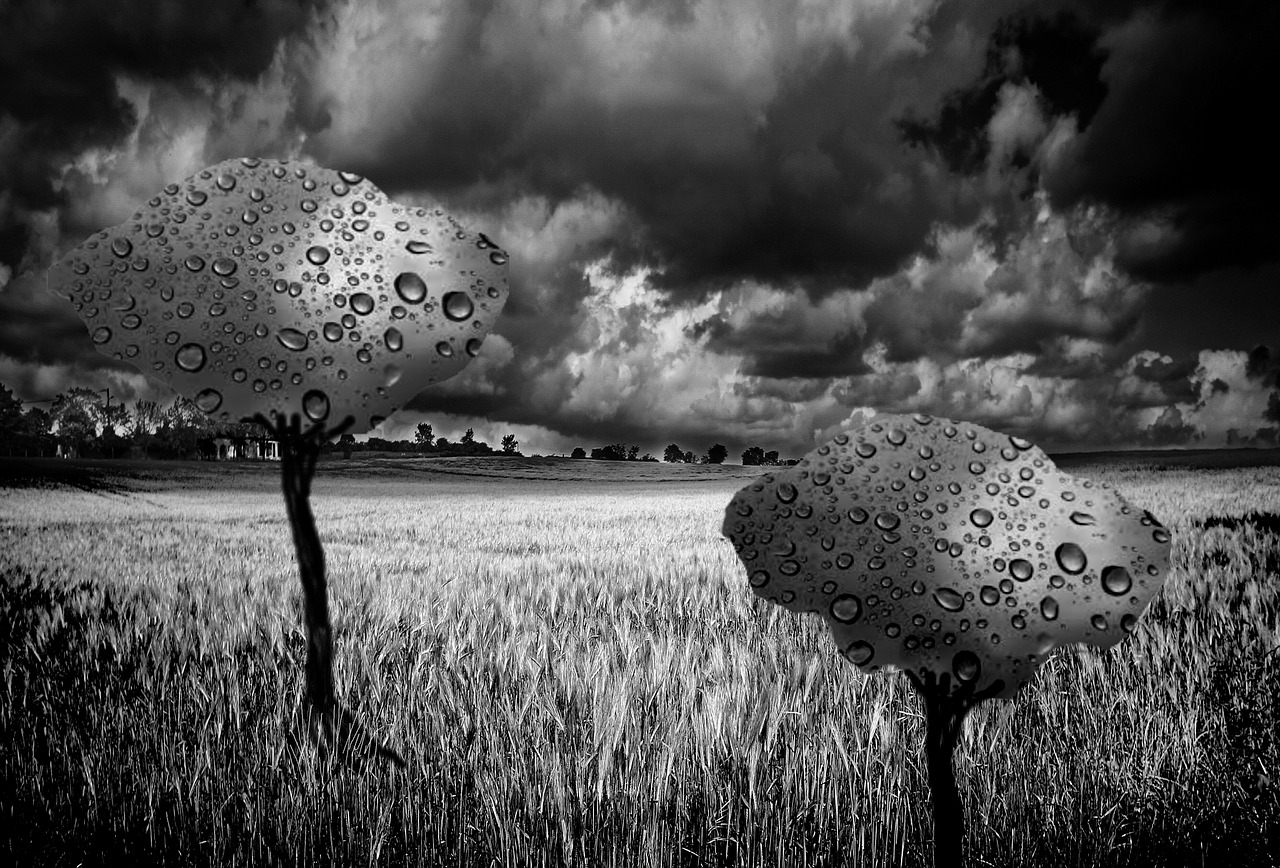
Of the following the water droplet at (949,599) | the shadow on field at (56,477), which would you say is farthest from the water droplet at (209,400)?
the shadow on field at (56,477)

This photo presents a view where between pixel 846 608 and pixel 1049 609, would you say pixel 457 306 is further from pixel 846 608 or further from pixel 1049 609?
pixel 1049 609

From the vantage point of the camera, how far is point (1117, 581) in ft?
2.80

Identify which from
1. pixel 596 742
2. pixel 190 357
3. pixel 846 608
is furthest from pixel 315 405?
pixel 596 742

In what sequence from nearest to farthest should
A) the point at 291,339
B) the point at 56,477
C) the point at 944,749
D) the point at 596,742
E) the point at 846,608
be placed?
1. the point at 944,749
2. the point at 846,608
3. the point at 291,339
4. the point at 596,742
5. the point at 56,477

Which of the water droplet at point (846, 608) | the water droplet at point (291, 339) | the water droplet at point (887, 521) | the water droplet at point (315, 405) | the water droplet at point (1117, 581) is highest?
the water droplet at point (291, 339)

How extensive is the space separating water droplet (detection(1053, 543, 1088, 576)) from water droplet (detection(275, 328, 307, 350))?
97 cm

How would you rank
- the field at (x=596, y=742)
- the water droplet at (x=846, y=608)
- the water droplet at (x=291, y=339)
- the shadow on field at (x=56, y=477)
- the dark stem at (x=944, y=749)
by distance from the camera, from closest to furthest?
1. the dark stem at (x=944, y=749)
2. the water droplet at (x=846, y=608)
3. the water droplet at (x=291, y=339)
4. the field at (x=596, y=742)
5. the shadow on field at (x=56, y=477)

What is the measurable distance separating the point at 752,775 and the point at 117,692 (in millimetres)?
2295

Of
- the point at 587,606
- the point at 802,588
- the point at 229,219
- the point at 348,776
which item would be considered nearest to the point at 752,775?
the point at 348,776

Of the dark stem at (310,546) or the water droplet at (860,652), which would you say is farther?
the dark stem at (310,546)

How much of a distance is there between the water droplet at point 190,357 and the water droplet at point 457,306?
1.06 feet

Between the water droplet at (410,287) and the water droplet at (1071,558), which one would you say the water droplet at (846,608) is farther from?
the water droplet at (410,287)

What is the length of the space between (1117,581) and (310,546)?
1.02 meters

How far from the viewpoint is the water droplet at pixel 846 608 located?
0.81 meters
